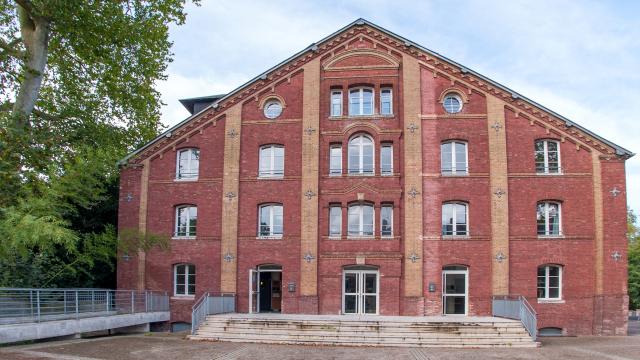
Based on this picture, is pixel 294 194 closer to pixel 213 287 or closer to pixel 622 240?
pixel 213 287

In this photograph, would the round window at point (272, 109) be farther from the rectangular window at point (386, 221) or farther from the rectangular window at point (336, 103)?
the rectangular window at point (386, 221)

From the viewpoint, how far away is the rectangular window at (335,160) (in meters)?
24.3

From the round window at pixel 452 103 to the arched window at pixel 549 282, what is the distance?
6982 millimetres

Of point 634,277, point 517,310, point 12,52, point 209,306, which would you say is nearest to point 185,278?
point 209,306

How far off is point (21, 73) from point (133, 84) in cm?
474

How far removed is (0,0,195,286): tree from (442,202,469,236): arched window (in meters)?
12.3

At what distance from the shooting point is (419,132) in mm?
23828

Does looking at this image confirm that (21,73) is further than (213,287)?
No

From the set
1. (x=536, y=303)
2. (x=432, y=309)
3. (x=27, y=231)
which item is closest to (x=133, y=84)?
(x=27, y=231)

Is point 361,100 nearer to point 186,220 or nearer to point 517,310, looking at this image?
point 186,220

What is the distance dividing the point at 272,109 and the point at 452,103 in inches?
293

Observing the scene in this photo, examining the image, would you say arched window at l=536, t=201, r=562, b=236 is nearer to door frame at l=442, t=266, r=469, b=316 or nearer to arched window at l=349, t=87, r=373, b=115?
door frame at l=442, t=266, r=469, b=316

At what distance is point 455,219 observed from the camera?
923 inches

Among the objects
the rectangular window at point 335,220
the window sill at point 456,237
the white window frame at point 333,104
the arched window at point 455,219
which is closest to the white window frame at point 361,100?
the white window frame at point 333,104
